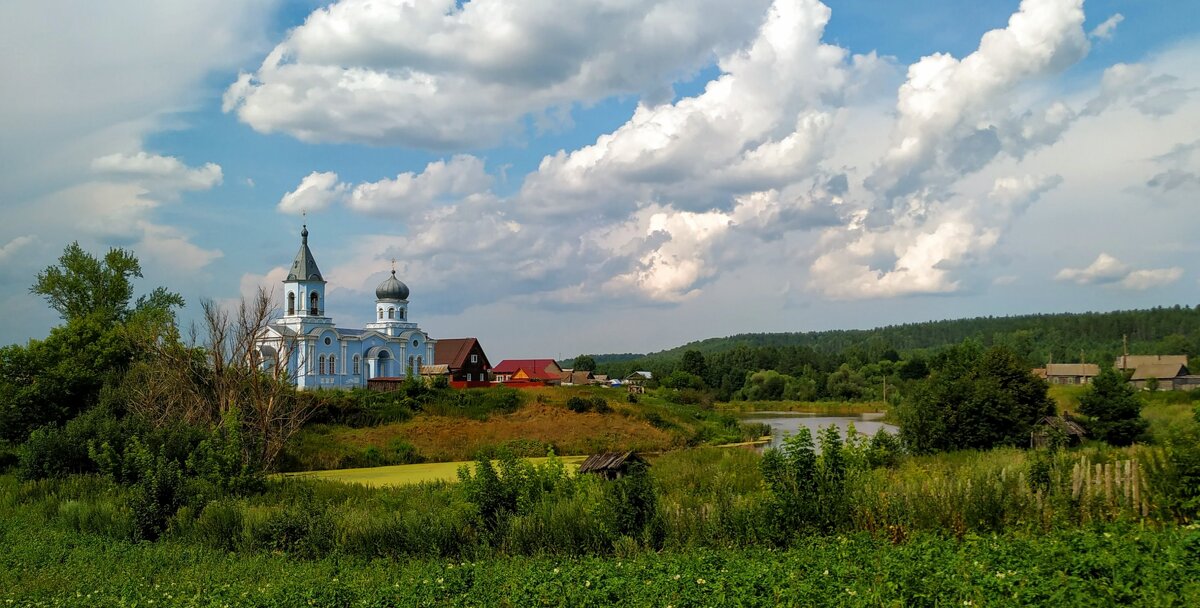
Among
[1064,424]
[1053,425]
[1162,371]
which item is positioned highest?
[1053,425]

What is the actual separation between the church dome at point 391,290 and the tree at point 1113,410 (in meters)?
52.3

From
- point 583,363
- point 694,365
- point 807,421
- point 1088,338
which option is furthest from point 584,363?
point 1088,338

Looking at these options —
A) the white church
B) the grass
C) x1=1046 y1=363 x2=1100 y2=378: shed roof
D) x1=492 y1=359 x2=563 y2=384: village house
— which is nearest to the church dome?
the white church

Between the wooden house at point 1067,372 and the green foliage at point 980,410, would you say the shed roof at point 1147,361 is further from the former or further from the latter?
the green foliage at point 980,410

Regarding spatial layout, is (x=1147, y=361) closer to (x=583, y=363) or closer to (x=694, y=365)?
(x=694, y=365)

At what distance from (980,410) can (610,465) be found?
1404 cm

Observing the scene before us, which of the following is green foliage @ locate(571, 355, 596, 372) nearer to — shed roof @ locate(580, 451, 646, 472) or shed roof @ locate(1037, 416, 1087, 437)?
shed roof @ locate(1037, 416, 1087, 437)

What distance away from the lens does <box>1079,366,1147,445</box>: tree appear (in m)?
26.0

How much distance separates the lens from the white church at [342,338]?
5866 cm

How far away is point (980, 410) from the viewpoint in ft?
82.6

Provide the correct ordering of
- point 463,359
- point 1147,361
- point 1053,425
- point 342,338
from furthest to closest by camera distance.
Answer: point 1147,361, point 463,359, point 342,338, point 1053,425

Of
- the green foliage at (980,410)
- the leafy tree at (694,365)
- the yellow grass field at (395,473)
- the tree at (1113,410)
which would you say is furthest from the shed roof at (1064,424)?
the leafy tree at (694,365)

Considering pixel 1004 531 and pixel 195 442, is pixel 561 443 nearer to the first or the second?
pixel 195 442

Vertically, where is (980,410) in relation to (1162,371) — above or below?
above
